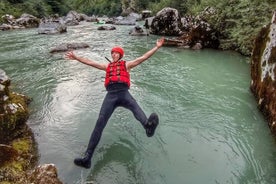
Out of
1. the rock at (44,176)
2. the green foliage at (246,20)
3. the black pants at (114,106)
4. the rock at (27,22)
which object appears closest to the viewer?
the rock at (44,176)

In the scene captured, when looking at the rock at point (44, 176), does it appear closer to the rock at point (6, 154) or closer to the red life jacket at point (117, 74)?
the rock at point (6, 154)

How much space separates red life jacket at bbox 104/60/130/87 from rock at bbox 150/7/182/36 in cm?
1760

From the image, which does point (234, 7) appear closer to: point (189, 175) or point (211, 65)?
point (211, 65)

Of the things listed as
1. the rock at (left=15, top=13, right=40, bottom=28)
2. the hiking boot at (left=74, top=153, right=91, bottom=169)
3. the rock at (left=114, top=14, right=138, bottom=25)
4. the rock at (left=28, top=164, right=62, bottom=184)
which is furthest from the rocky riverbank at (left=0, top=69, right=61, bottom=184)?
the rock at (left=15, top=13, right=40, bottom=28)

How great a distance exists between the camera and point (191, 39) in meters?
17.6

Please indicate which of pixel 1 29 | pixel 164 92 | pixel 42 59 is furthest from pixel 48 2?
pixel 164 92

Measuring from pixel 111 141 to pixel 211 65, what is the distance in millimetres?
8214

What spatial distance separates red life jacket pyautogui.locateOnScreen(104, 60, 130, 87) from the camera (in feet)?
19.6

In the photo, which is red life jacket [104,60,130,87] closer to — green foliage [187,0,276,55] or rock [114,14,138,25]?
green foliage [187,0,276,55]

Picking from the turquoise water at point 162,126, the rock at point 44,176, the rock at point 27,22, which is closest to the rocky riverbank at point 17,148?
the rock at point 44,176

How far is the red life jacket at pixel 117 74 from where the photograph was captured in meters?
5.99

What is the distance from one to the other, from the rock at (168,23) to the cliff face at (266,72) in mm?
14323

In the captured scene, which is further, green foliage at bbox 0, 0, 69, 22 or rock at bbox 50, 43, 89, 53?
green foliage at bbox 0, 0, 69, 22

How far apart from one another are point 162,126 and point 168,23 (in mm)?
17503
